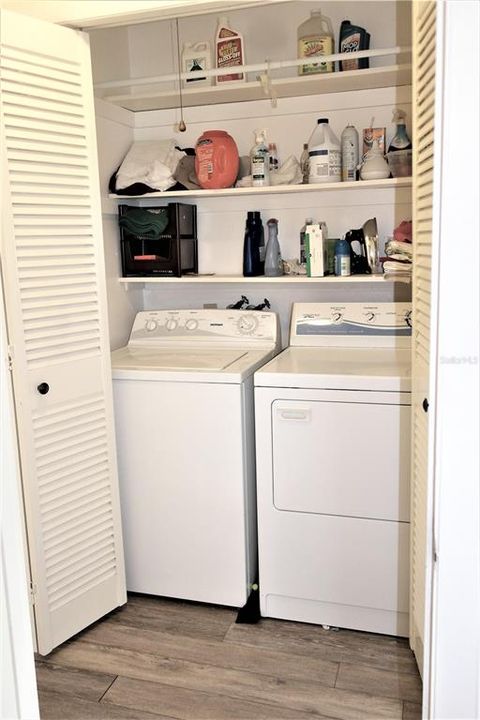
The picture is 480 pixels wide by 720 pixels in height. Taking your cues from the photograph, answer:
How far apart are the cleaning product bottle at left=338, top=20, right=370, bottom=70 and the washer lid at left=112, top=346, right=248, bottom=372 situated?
4.04ft

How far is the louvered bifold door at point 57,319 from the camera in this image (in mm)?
2018

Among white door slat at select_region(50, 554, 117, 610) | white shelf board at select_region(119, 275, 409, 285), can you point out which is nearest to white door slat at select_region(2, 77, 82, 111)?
white shelf board at select_region(119, 275, 409, 285)

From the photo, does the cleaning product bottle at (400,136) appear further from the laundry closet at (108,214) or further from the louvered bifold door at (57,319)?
the louvered bifold door at (57,319)

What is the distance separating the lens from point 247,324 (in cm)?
291

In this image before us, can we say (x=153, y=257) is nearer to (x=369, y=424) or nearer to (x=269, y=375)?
(x=269, y=375)

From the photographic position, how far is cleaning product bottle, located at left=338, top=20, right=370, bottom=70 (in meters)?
2.63

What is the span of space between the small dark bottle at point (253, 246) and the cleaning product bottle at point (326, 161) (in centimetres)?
35

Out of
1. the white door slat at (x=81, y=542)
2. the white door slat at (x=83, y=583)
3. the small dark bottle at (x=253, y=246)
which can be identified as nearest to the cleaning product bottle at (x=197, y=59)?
the small dark bottle at (x=253, y=246)

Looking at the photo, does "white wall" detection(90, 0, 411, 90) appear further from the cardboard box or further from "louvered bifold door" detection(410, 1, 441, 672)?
"louvered bifold door" detection(410, 1, 441, 672)

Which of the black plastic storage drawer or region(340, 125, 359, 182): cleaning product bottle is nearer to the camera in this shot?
region(340, 125, 359, 182): cleaning product bottle

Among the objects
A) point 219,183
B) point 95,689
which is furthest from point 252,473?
point 219,183

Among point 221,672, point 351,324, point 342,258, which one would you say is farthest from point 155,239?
point 221,672

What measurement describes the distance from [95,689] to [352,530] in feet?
3.27

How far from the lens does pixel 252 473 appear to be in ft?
8.38
